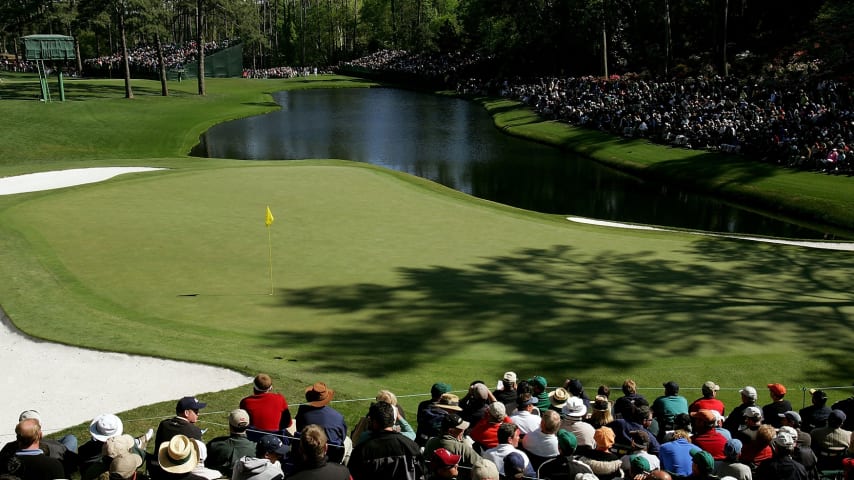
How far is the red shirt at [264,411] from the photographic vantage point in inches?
373

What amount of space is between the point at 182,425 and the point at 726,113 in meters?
42.0

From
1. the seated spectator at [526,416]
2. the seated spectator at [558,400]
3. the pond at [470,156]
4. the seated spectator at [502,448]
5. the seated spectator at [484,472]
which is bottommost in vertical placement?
the pond at [470,156]

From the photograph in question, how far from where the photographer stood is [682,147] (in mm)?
45125

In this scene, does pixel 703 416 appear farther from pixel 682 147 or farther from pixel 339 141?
pixel 339 141

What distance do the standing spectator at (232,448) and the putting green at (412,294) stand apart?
427 centimetres

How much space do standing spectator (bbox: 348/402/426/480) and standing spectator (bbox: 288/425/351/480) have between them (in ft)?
1.84

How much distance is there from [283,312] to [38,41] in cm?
5117

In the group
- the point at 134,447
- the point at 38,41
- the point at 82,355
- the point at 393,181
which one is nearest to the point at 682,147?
the point at 393,181

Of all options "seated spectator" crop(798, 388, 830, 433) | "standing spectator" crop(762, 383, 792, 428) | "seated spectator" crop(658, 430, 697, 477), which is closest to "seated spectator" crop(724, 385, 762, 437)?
"standing spectator" crop(762, 383, 792, 428)

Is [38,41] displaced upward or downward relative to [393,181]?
upward

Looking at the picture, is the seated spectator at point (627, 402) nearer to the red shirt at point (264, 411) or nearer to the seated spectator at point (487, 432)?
the seated spectator at point (487, 432)

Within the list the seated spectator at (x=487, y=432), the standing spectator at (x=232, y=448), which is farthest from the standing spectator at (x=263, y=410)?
the seated spectator at (x=487, y=432)

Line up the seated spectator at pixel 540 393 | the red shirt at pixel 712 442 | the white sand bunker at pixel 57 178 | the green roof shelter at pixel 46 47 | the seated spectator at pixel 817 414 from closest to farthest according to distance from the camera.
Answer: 1. the red shirt at pixel 712 442
2. the seated spectator at pixel 817 414
3. the seated spectator at pixel 540 393
4. the white sand bunker at pixel 57 178
5. the green roof shelter at pixel 46 47

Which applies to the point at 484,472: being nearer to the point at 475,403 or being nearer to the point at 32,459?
the point at 475,403
